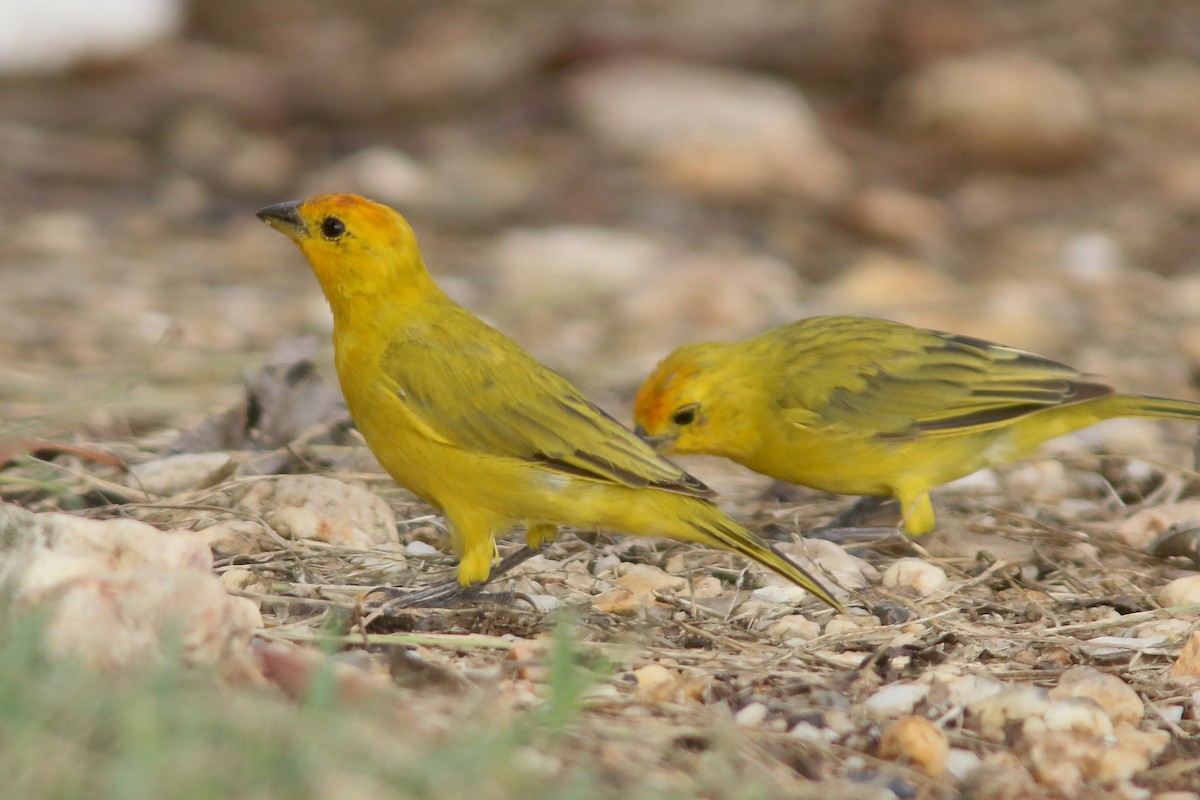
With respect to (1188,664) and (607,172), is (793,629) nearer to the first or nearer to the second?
(1188,664)

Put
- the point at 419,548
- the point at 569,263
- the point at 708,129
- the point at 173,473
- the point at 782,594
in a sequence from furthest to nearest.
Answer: the point at 708,129 < the point at 569,263 < the point at 173,473 < the point at 419,548 < the point at 782,594

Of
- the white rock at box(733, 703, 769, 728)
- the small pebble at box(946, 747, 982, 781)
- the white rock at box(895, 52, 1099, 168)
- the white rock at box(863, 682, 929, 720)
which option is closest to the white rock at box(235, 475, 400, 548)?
the white rock at box(733, 703, 769, 728)

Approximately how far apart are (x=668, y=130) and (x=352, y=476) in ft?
15.6

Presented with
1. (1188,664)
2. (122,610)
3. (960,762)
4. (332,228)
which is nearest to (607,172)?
(332,228)

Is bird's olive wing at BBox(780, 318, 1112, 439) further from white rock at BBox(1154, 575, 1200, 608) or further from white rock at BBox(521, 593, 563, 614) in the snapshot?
white rock at BBox(521, 593, 563, 614)

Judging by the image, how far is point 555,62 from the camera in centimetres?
949

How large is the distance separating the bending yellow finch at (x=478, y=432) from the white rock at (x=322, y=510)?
0.24 m

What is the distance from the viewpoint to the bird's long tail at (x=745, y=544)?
3408 mm

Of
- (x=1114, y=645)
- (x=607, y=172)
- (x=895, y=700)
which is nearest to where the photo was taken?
(x=895, y=700)

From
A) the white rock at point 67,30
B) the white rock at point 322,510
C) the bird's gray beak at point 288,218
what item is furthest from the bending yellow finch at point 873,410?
the white rock at point 67,30

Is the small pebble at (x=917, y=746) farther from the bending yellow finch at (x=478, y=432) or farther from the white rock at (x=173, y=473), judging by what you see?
the white rock at (x=173, y=473)

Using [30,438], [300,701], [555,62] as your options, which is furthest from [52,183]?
[300,701]

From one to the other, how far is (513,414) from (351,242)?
0.62 m

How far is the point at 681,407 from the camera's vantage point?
14.6 feet
